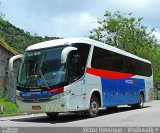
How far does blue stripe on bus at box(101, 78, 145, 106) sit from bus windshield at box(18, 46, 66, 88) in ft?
13.0

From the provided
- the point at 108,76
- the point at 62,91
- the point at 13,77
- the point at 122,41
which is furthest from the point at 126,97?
the point at 122,41

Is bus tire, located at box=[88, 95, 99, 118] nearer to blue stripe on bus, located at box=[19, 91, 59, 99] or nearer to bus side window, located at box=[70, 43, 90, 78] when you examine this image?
bus side window, located at box=[70, 43, 90, 78]

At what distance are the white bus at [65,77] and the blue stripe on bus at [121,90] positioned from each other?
0.05m

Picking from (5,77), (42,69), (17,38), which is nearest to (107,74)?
(42,69)

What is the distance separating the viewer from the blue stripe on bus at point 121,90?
20506mm

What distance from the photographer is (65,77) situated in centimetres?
1639

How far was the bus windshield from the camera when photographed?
1641 cm

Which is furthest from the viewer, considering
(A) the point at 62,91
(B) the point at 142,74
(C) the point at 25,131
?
(B) the point at 142,74

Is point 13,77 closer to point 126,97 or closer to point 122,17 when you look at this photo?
point 126,97

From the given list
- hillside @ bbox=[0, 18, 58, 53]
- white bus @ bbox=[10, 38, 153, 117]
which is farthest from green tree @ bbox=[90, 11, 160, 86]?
white bus @ bbox=[10, 38, 153, 117]

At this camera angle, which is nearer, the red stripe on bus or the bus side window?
the bus side window

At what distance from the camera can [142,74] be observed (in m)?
28.0

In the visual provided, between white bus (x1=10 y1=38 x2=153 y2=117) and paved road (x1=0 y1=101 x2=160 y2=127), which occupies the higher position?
white bus (x1=10 y1=38 x2=153 y2=117)

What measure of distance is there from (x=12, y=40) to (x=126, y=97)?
35.9m
